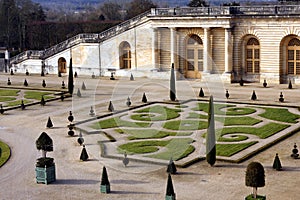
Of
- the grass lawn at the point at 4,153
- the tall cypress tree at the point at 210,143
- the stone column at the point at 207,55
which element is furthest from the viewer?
the stone column at the point at 207,55

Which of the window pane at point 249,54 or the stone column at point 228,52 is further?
the window pane at point 249,54

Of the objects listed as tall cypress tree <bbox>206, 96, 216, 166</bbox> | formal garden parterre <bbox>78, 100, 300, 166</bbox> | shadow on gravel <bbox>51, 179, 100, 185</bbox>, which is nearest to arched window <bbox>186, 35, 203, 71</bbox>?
formal garden parterre <bbox>78, 100, 300, 166</bbox>

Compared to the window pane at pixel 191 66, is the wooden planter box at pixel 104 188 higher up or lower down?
lower down

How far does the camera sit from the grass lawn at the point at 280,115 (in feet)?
140

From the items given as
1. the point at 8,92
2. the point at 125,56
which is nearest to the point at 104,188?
the point at 8,92

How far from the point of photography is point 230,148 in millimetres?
34812

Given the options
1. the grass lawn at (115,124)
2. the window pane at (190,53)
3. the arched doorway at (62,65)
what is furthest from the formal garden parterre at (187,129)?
the arched doorway at (62,65)

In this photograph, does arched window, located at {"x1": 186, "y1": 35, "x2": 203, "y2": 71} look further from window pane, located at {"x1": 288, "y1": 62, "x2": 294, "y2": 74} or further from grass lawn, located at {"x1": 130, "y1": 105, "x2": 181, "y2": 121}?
grass lawn, located at {"x1": 130, "y1": 105, "x2": 181, "y2": 121}

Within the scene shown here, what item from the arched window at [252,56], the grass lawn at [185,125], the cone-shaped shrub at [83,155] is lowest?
the cone-shaped shrub at [83,155]

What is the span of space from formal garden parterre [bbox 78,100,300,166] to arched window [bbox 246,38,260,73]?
1424cm

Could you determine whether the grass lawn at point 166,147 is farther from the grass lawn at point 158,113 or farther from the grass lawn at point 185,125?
the grass lawn at point 158,113

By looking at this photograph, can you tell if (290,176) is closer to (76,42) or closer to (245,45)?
(245,45)

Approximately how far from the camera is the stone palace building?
60.4 meters

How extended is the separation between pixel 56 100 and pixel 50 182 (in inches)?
995
